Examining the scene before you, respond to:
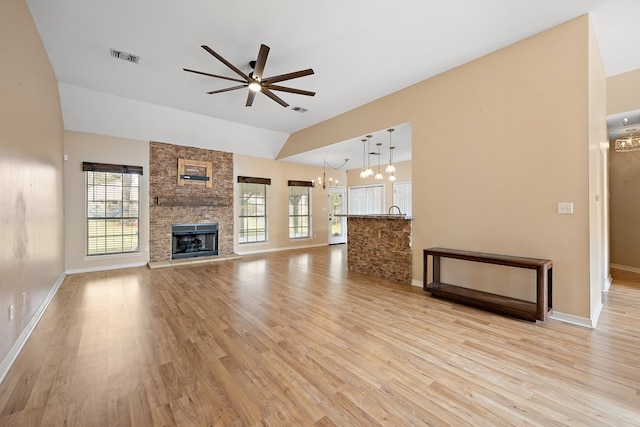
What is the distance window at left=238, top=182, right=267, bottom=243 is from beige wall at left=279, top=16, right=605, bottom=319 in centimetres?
499

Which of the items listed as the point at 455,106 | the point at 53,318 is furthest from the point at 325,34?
the point at 53,318

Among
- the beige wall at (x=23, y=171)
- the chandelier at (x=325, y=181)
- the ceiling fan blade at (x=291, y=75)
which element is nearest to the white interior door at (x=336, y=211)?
the chandelier at (x=325, y=181)

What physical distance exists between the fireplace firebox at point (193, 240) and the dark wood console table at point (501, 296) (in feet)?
18.1

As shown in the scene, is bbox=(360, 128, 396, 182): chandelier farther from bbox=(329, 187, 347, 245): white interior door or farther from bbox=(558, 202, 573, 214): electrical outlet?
bbox=(558, 202, 573, 214): electrical outlet

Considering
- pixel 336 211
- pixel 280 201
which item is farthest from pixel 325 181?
pixel 280 201

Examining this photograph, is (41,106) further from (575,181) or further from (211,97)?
(575,181)

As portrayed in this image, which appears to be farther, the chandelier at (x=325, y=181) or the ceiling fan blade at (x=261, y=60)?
the chandelier at (x=325, y=181)

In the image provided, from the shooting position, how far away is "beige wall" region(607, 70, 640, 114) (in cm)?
388

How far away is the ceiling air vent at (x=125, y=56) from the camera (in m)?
3.53

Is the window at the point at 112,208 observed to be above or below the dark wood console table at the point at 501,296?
above

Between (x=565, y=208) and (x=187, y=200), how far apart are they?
711cm

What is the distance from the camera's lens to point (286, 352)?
7.80ft

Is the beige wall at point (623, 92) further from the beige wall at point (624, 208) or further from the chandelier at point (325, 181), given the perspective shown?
the chandelier at point (325, 181)

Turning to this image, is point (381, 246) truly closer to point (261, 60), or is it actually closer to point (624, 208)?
point (261, 60)
